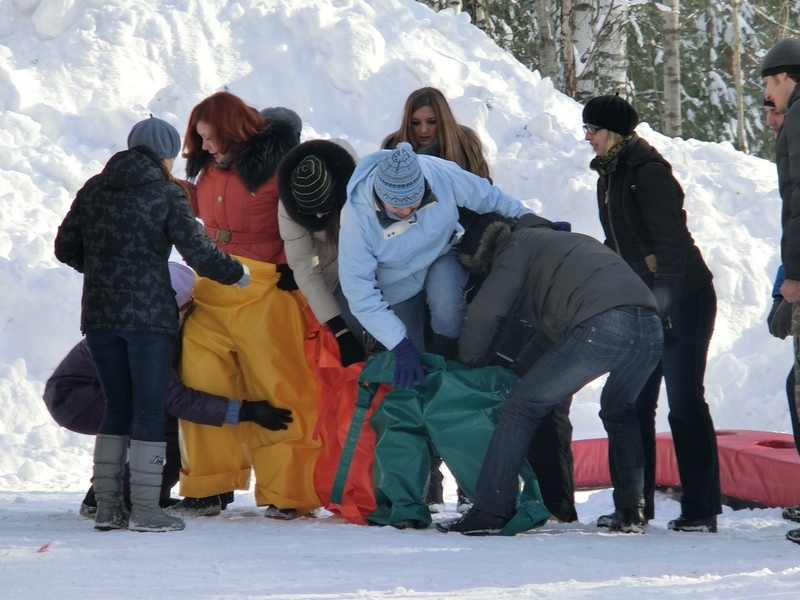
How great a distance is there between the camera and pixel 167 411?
13.0 ft

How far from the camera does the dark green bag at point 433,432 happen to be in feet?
12.6

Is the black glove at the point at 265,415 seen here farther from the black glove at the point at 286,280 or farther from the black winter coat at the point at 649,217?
the black winter coat at the point at 649,217

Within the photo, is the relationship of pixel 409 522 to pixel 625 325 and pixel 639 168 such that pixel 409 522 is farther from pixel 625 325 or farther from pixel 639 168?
pixel 639 168

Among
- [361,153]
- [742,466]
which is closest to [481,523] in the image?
[742,466]

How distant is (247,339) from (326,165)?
781mm

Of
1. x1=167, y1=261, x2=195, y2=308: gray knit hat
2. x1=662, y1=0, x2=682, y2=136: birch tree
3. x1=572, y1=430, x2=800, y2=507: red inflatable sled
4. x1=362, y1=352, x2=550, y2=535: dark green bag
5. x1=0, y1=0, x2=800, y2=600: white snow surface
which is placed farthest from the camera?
x1=662, y1=0, x2=682, y2=136: birch tree

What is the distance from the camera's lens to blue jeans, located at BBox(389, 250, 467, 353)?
3.85 metres

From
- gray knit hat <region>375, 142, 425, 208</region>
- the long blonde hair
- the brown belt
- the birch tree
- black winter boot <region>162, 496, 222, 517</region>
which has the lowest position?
black winter boot <region>162, 496, 222, 517</region>

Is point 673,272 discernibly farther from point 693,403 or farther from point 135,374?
point 135,374

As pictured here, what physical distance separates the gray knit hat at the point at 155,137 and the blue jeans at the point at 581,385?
5.23 feet

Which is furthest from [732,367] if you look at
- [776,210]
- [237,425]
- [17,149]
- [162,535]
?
[17,149]

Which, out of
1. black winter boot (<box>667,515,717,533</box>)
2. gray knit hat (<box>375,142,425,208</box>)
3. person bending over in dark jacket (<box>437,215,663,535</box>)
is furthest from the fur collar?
black winter boot (<box>667,515,717,533</box>)

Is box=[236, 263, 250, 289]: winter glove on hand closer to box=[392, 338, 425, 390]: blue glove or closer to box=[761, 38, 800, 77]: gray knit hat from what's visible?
box=[392, 338, 425, 390]: blue glove

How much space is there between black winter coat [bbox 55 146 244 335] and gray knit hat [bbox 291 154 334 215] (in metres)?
0.39
